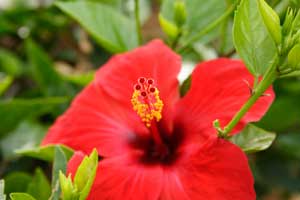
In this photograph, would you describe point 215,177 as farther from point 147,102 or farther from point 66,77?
point 66,77

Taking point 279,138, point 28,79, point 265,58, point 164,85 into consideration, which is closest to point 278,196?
point 279,138

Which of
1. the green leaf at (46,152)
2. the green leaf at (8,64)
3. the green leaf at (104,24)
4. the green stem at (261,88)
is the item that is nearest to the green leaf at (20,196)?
the green leaf at (46,152)

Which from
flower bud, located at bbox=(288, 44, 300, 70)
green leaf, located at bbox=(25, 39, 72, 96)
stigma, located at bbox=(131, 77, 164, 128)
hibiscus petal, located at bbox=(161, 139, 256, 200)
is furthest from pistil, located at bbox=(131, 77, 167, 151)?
green leaf, located at bbox=(25, 39, 72, 96)

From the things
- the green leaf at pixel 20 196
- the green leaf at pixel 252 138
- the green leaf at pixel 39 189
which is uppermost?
the green leaf at pixel 20 196

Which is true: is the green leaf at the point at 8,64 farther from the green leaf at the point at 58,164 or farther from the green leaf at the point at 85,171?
the green leaf at the point at 85,171

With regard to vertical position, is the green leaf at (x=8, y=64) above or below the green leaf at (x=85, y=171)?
above

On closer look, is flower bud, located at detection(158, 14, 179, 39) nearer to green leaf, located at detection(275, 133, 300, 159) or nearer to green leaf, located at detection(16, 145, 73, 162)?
green leaf, located at detection(16, 145, 73, 162)

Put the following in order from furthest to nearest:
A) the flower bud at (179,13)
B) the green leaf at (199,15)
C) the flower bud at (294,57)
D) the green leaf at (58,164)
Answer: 1. the green leaf at (199,15)
2. the flower bud at (179,13)
3. the green leaf at (58,164)
4. the flower bud at (294,57)
